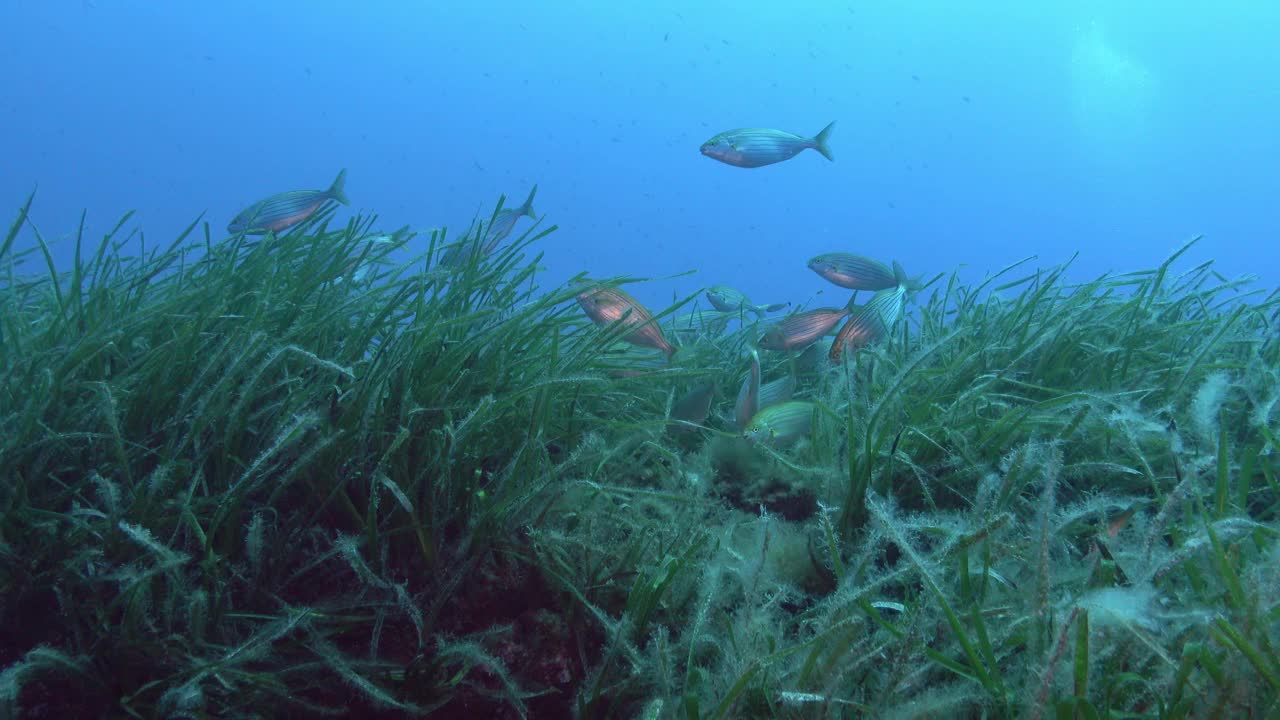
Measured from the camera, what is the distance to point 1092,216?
139 m

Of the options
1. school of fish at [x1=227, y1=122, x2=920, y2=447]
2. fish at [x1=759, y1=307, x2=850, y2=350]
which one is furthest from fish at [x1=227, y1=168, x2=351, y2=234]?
→ fish at [x1=759, y1=307, x2=850, y2=350]

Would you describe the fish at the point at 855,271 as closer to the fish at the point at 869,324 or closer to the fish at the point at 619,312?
the fish at the point at 869,324

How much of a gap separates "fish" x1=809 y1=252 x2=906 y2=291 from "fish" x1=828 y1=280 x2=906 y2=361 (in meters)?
1.28

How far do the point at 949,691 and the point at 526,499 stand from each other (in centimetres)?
113

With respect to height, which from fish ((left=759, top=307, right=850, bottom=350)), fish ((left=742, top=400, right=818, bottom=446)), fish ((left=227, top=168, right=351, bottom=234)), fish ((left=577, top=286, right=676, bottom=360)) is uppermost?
fish ((left=227, top=168, right=351, bottom=234))

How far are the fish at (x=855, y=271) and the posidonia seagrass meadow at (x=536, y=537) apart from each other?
87.7 inches

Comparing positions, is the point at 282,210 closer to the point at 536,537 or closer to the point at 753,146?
the point at 536,537

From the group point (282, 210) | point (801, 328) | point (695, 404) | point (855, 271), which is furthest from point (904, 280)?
Result: point (282, 210)

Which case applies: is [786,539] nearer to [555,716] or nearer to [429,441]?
[555,716]

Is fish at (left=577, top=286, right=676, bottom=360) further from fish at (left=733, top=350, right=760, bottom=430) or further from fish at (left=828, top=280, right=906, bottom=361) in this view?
fish at (left=828, top=280, right=906, bottom=361)

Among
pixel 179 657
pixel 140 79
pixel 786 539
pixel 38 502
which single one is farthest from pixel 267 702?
pixel 140 79

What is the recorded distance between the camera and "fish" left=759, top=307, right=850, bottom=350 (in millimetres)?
3488

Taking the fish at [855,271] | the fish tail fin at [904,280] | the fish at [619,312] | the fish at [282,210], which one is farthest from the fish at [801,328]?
the fish at [282,210]

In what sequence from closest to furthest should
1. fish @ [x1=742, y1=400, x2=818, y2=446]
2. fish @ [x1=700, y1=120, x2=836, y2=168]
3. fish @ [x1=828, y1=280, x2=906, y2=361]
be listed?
fish @ [x1=742, y1=400, x2=818, y2=446]
fish @ [x1=828, y1=280, x2=906, y2=361]
fish @ [x1=700, y1=120, x2=836, y2=168]
